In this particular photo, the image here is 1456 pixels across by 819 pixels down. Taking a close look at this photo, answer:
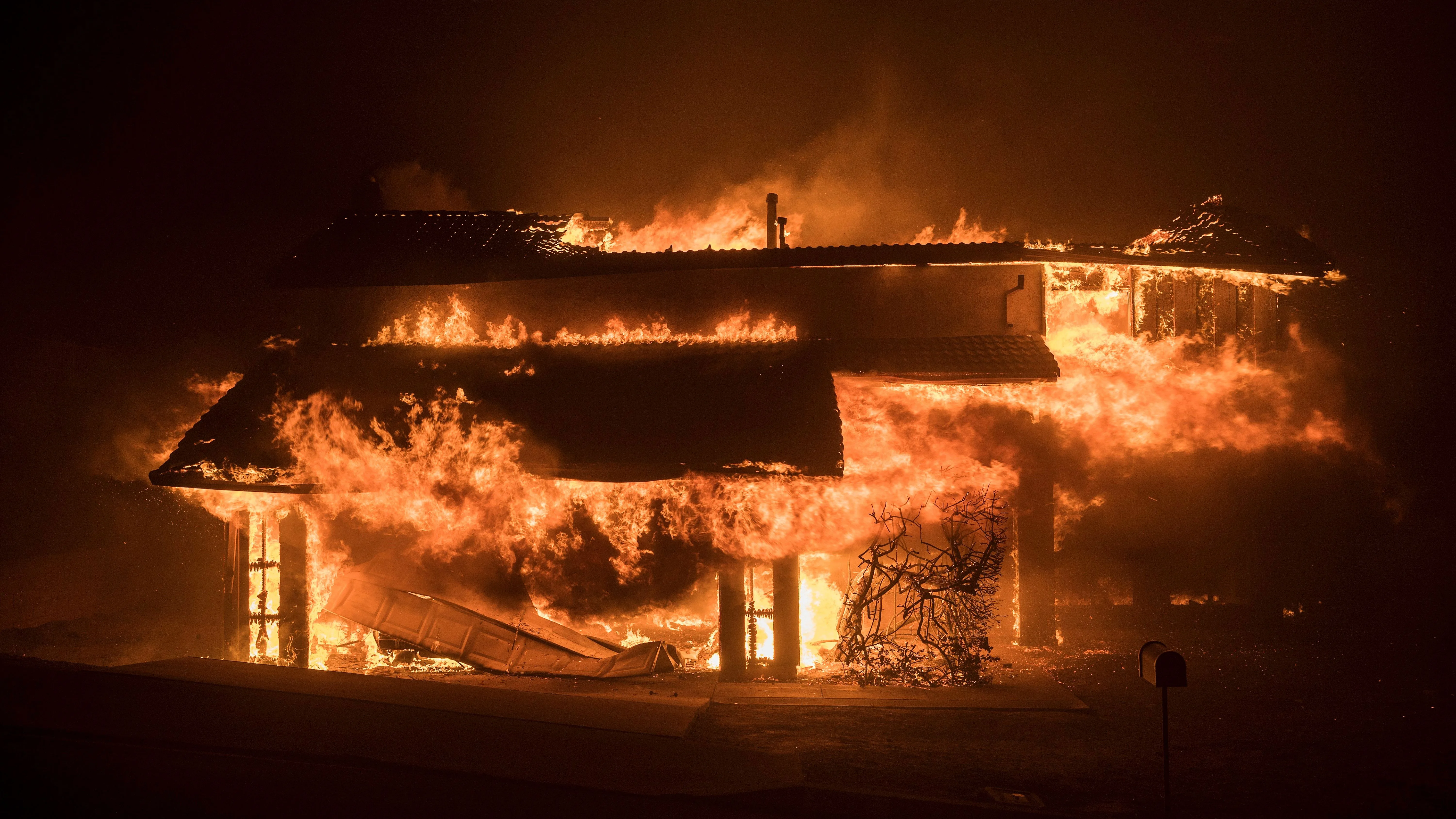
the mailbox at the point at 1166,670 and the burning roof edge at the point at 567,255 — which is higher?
the burning roof edge at the point at 567,255

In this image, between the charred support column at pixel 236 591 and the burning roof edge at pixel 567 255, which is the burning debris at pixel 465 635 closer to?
the charred support column at pixel 236 591

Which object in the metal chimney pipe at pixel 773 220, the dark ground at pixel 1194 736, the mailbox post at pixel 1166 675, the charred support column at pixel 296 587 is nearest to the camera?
the mailbox post at pixel 1166 675

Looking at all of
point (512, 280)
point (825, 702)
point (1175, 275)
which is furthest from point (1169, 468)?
point (512, 280)

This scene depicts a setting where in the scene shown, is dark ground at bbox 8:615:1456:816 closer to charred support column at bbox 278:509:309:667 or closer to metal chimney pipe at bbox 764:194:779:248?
charred support column at bbox 278:509:309:667

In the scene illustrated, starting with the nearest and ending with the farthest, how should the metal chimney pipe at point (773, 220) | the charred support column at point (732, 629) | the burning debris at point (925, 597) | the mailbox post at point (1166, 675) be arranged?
the mailbox post at point (1166, 675) < the burning debris at point (925, 597) < the charred support column at point (732, 629) < the metal chimney pipe at point (773, 220)

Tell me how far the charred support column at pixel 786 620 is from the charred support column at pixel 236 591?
27.7 ft

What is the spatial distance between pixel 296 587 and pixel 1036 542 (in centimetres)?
1159

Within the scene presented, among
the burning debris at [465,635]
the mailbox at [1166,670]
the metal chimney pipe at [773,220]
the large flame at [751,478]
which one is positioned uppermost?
the metal chimney pipe at [773,220]

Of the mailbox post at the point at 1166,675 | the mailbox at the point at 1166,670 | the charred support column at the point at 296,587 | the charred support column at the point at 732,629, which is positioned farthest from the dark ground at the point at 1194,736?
the charred support column at the point at 296,587

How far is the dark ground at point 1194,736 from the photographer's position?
7.15 metres

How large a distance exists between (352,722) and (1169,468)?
40.6ft

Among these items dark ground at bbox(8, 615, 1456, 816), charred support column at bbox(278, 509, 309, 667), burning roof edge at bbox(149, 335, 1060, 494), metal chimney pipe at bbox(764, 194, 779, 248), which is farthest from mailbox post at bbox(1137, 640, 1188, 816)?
charred support column at bbox(278, 509, 309, 667)

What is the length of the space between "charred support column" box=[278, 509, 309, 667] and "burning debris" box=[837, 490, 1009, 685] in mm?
8191

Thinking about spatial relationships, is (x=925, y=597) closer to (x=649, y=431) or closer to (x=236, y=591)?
(x=649, y=431)
